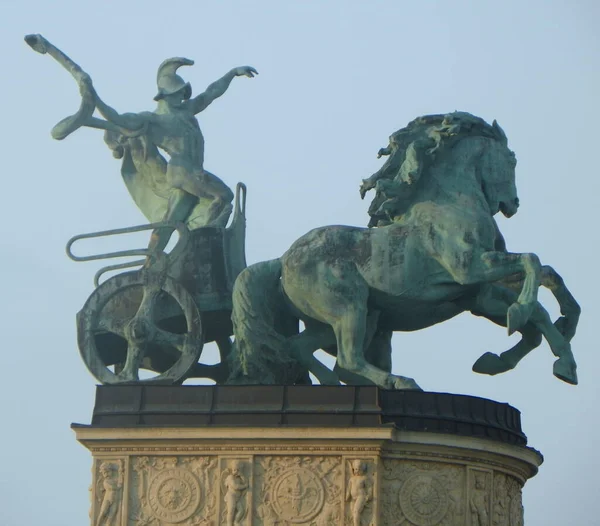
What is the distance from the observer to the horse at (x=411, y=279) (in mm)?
30266

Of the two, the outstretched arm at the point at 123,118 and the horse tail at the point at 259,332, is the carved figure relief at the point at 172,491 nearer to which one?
the horse tail at the point at 259,332

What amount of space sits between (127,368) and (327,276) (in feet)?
8.46

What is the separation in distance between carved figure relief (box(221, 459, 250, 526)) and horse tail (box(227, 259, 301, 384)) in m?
1.66

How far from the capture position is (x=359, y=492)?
28.8 m

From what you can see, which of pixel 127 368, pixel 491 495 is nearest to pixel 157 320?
pixel 127 368

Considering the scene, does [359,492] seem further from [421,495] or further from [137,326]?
Result: [137,326]

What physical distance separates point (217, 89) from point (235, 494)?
6.33 m

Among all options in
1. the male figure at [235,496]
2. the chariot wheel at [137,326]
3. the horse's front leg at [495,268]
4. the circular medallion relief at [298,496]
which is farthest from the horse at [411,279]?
the male figure at [235,496]

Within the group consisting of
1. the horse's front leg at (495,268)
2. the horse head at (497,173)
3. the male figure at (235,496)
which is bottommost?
the male figure at (235,496)

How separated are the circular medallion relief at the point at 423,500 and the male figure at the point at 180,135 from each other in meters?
4.67

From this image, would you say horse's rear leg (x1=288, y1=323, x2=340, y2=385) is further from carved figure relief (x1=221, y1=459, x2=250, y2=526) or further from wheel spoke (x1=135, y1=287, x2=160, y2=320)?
carved figure relief (x1=221, y1=459, x2=250, y2=526)

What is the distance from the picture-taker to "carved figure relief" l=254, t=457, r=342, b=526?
1139 inches

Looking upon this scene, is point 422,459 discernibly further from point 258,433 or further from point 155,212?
point 155,212

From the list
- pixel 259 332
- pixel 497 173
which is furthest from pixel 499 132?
pixel 259 332
